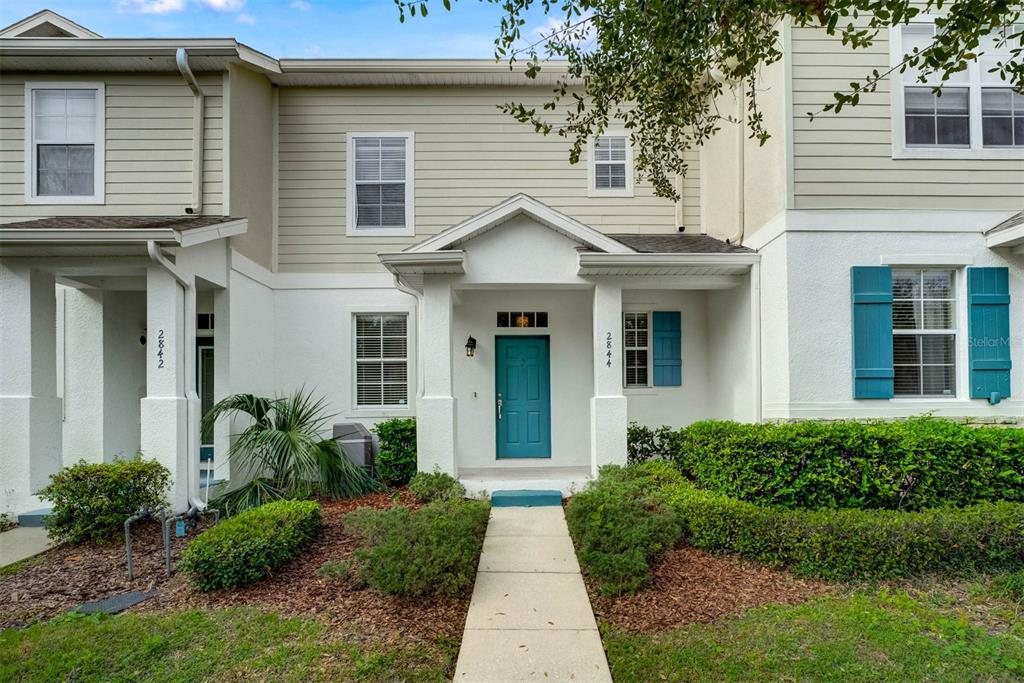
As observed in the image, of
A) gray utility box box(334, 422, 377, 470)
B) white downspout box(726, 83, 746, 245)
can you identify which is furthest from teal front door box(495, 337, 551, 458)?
white downspout box(726, 83, 746, 245)

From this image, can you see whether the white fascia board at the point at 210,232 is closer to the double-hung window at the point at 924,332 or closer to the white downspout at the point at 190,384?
the white downspout at the point at 190,384

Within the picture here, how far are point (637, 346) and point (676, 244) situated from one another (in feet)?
6.12

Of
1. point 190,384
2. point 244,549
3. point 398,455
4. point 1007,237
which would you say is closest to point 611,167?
point 1007,237

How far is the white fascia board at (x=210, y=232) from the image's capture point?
6671 mm

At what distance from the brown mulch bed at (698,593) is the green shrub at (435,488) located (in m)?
2.66

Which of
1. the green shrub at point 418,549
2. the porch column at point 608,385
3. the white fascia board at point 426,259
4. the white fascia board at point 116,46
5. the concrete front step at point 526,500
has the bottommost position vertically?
the concrete front step at point 526,500

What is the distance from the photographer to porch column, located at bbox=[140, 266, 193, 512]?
6734 millimetres

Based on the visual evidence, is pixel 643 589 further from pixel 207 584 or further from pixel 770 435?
pixel 207 584

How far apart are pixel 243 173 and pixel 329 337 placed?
286 centimetres

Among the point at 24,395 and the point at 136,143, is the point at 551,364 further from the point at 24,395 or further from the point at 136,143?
the point at 136,143

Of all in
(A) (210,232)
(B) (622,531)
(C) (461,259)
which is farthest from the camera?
(C) (461,259)

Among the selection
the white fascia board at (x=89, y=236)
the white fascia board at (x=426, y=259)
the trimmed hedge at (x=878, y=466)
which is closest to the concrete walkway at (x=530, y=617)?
the trimmed hedge at (x=878, y=466)

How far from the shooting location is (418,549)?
15.8 ft

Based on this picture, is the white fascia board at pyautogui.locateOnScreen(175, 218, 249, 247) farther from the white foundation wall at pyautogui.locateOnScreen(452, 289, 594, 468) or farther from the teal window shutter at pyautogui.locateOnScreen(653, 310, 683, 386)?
the teal window shutter at pyautogui.locateOnScreen(653, 310, 683, 386)
